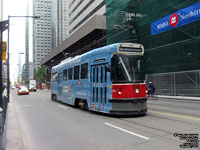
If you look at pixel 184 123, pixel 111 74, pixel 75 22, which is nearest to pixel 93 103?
pixel 111 74

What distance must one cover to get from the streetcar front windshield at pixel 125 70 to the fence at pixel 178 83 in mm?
14351

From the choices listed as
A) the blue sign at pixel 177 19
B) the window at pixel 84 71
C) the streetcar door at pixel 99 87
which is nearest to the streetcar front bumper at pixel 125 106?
the streetcar door at pixel 99 87

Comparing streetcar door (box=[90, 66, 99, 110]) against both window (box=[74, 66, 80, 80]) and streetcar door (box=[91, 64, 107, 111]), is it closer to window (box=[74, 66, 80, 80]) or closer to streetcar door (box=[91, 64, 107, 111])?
streetcar door (box=[91, 64, 107, 111])

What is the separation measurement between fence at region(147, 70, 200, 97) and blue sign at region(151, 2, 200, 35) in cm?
545

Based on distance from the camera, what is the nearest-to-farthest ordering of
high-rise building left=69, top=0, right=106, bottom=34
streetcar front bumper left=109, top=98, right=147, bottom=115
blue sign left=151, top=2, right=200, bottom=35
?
streetcar front bumper left=109, top=98, right=147, bottom=115, blue sign left=151, top=2, right=200, bottom=35, high-rise building left=69, top=0, right=106, bottom=34

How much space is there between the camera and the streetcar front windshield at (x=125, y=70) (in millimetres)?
9000

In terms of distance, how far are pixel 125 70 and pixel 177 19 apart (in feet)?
56.8

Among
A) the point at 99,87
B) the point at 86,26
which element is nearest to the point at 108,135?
the point at 99,87

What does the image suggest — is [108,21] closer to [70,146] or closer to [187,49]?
[187,49]

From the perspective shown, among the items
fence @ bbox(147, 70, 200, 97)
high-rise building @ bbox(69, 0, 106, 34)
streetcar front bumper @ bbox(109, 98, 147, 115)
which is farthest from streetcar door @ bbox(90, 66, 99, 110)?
high-rise building @ bbox(69, 0, 106, 34)

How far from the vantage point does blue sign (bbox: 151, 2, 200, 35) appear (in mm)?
21186

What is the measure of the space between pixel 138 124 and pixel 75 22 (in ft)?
209

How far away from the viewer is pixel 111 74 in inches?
359

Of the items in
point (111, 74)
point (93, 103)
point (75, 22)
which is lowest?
point (93, 103)
